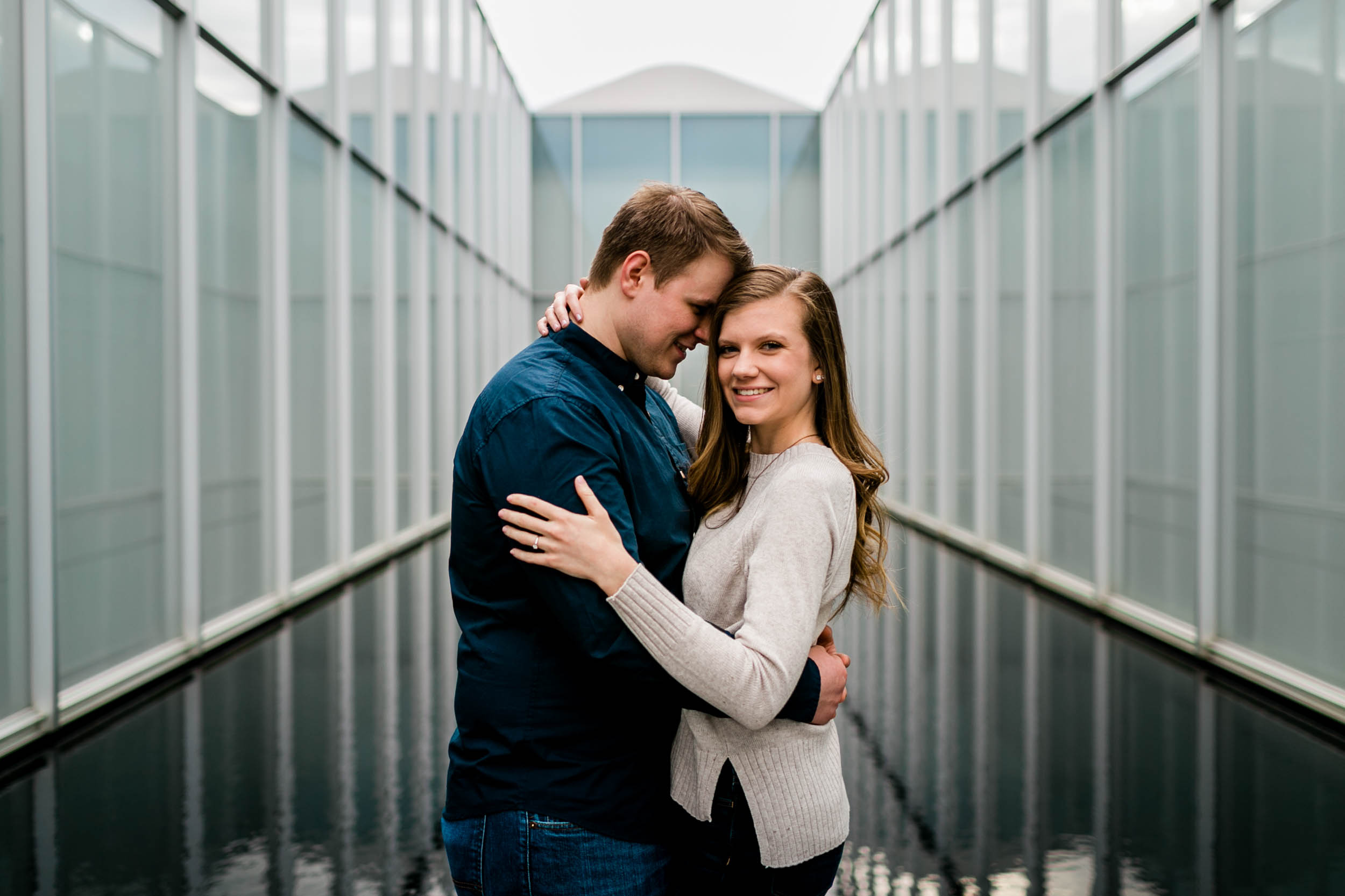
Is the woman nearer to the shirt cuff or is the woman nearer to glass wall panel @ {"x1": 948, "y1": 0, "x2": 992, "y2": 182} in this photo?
the shirt cuff

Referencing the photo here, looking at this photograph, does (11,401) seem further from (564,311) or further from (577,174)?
(577,174)

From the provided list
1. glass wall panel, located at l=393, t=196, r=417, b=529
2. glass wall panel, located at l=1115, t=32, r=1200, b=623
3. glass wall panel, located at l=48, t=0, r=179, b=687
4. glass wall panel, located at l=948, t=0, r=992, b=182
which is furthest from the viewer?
glass wall panel, located at l=393, t=196, r=417, b=529

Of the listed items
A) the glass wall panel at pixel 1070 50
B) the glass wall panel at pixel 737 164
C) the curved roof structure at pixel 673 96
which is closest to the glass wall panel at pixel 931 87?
the glass wall panel at pixel 1070 50

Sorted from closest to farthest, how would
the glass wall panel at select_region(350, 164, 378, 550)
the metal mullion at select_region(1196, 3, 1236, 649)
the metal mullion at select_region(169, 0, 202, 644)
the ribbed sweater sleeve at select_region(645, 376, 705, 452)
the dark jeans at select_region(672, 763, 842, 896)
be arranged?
1. the dark jeans at select_region(672, 763, 842, 896)
2. the ribbed sweater sleeve at select_region(645, 376, 705, 452)
3. the metal mullion at select_region(1196, 3, 1236, 649)
4. the metal mullion at select_region(169, 0, 202, 644)
5. the glass wall panel at select_region(350, 164, 378, 550)

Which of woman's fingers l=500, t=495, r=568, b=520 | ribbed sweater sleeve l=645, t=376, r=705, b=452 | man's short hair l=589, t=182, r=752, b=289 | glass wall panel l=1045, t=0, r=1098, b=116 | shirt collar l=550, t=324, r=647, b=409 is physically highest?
glass wall panel l=1045, t=0, r=1098, b=116

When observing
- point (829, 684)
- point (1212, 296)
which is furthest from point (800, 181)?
point (829, 684)

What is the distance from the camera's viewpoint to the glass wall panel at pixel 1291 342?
526cm

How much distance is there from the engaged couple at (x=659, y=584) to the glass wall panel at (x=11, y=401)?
368 centimetres

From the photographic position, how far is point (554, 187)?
2147cm

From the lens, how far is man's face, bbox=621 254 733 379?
6.70ft

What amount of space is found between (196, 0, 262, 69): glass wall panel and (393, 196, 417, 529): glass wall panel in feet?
12.1

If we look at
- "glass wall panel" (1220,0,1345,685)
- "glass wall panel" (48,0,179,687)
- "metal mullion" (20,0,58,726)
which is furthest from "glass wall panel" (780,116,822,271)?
"metal mullion" (20,0,58,726)

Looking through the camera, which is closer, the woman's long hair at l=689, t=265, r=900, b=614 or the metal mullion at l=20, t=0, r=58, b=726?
the woman's long hair at l=689, t=265, r=900, b=614

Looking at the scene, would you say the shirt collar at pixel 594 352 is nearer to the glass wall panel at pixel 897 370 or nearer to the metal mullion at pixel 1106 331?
the metal mullion at pixel 1106 331
